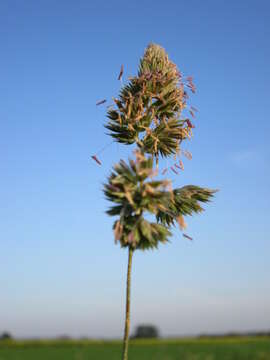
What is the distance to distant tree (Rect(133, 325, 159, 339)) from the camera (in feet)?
49.3

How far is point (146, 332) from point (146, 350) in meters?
2.75

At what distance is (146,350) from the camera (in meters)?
12.8

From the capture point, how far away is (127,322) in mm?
10812

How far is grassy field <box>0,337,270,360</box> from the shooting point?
12.2 m

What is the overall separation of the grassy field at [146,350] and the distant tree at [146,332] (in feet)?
3.00

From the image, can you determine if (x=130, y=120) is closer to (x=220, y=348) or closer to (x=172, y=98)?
(x=172, y=98)

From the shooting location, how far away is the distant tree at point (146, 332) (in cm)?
1504

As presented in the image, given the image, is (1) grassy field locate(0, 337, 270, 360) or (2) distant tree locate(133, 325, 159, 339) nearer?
(1) grassy field locate(0, 337, 270, 360)

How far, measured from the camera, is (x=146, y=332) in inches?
609

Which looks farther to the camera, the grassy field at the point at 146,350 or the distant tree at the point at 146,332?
the distant tree at the point at 146,332

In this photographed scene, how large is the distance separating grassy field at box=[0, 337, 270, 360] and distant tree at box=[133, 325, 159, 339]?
913 mm

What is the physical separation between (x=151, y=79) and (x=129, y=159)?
3.82 m

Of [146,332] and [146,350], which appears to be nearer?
[146,350]

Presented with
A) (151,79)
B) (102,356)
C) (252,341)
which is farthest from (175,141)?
(252,341)
